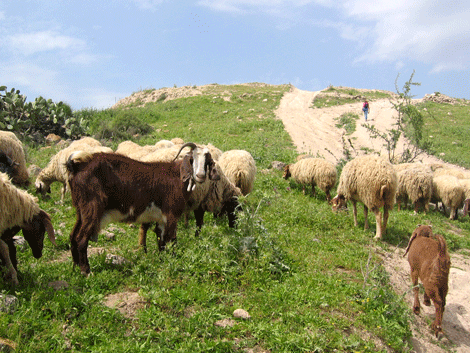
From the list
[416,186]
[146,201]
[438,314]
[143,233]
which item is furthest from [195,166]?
[416,186]

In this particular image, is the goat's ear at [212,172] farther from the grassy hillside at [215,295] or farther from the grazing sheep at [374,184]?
the grazing sheep at [374,184]

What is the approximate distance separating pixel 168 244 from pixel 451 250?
7.59m

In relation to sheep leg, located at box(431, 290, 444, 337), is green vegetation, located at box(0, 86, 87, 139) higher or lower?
higher

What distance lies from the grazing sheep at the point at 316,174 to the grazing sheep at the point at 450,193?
150 inches

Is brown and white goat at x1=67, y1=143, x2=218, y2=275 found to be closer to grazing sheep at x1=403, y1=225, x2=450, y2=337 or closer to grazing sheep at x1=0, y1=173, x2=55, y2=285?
grazing sheep at x1=0, y1=173, x2=55, y2=285

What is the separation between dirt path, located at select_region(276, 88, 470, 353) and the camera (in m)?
5.46

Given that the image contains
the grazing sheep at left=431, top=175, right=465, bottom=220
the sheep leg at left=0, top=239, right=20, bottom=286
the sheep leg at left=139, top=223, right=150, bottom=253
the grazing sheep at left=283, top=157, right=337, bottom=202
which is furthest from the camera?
the grazing sheep at left=431, top=175, right=465, bottom=220

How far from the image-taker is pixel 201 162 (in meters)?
5.59

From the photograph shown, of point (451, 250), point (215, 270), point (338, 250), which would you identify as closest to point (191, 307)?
point (215, 270)

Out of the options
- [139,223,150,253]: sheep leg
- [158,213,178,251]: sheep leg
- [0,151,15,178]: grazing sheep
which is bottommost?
[139,223,150,253]: sheep leg

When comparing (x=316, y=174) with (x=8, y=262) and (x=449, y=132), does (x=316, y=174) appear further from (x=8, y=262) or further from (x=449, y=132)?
(x=449, y=132)

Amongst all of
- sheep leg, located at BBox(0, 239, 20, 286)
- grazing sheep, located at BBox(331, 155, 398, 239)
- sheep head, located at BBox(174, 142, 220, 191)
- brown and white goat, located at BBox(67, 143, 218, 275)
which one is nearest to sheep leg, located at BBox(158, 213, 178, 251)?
brown and white goat, located at BBox(67, 143, 218, 275)

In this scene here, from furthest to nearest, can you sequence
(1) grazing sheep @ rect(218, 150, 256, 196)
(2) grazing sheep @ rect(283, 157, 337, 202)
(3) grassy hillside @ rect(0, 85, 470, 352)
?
(2) grazing sheep @ rect(283, 157, 337, 202)
(1) grazing sheep @ rect(218, 150, 256, 196)
(3) grassy hillside @ rect(0, 85, 470, 352)

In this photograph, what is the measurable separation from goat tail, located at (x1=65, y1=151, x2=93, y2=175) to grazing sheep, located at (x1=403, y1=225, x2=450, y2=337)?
5.18 meters
